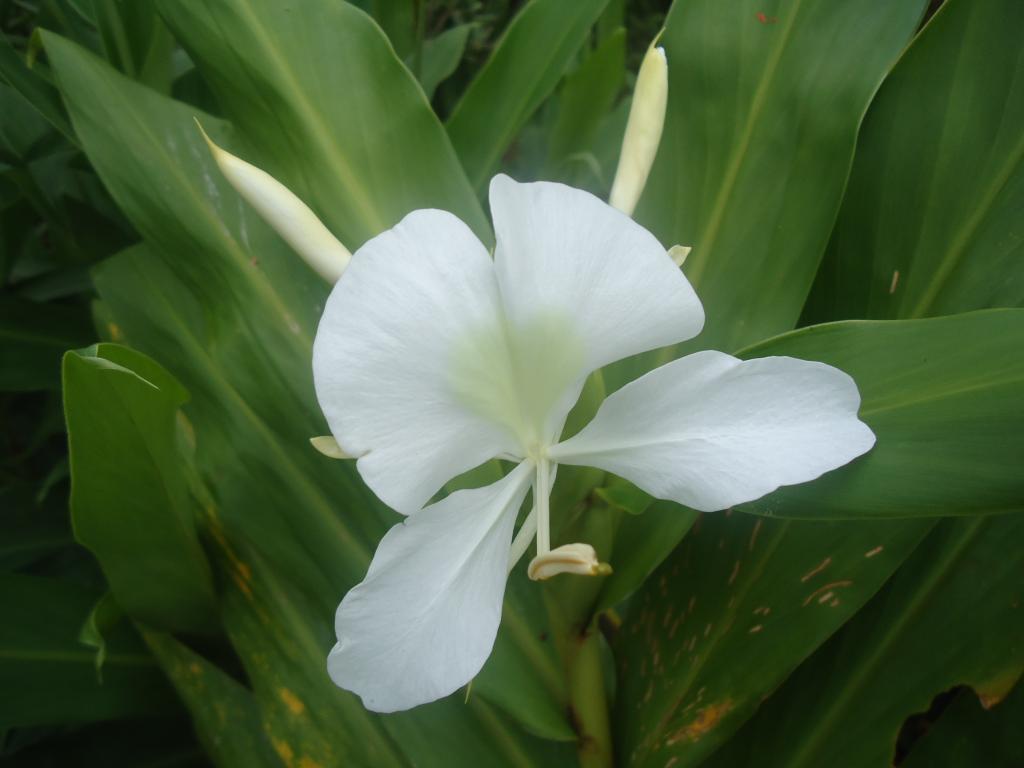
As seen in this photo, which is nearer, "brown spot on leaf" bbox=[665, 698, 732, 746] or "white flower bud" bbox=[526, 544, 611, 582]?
"white flower bud" bbox=[526, 544, 611, 582]

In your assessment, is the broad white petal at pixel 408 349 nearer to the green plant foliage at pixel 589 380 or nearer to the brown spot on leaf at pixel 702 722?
the green plant foliage at pixel 589 380

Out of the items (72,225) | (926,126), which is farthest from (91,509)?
(926,126)

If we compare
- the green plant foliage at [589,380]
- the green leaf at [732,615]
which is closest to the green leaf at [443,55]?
the green plant foliage at [589,380]

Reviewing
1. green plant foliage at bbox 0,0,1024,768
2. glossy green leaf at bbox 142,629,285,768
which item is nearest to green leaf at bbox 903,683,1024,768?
green plant foliage at bbox 0,0,1024,768

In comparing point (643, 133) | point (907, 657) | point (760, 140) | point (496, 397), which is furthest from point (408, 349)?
point (907, 657)

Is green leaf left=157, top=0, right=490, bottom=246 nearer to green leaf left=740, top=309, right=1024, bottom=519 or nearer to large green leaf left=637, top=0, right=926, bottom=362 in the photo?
large green leaf left=637, top=0, right=926, bottom=362

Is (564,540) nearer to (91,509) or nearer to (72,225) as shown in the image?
(91,509)
